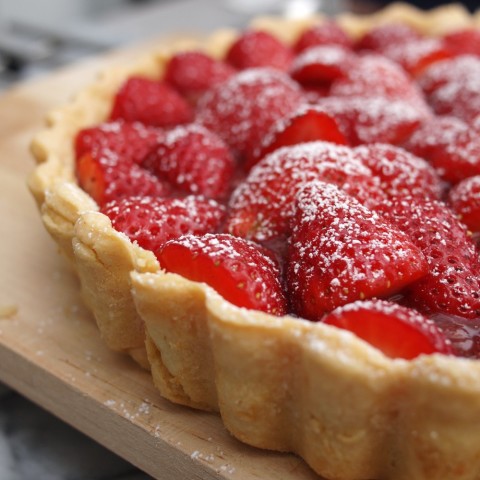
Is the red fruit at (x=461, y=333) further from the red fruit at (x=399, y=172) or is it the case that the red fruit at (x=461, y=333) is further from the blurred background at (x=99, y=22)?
the blurred background at (x=99, y=22)

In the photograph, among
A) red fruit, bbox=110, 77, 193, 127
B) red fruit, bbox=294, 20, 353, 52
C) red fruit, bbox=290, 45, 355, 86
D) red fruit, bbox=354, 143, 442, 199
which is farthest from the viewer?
red fruit, bbox=294, 20, 353, 52

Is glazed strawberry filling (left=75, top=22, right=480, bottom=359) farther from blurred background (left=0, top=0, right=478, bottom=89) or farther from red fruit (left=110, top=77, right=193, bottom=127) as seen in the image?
blurred background (left=0, top=0, right=478, bottom=89)

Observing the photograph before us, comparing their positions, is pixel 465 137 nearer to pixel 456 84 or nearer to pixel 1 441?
pixel 456 84

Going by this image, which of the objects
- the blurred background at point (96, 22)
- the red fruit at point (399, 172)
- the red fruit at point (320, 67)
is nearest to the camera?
the red fruit at point (399, 172)

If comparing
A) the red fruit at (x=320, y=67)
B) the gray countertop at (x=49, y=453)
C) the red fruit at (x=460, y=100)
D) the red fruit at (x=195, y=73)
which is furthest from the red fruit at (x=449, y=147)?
the gray countertop at (x=49, y=453)

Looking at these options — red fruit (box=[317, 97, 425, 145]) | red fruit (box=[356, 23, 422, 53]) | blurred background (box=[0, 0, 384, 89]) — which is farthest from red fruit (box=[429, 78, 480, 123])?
blurred background (box=[0, 0, 384, 89])

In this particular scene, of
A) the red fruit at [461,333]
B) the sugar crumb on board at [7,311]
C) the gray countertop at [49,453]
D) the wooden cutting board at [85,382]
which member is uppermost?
the red fruit at [461,333]

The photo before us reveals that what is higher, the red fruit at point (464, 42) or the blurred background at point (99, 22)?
the red fruit at point (464, 42)

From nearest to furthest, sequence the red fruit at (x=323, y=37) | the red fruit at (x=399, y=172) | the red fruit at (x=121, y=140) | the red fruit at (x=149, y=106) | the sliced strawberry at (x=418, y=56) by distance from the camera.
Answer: the red fruit at (x=399, y=172) < the red fruit at (x=121, y=140) < the red fruit at (x=149, y=106) < the sliced strawberry at (x=418, y=56) < the red fruit at (x=323, y=37)
